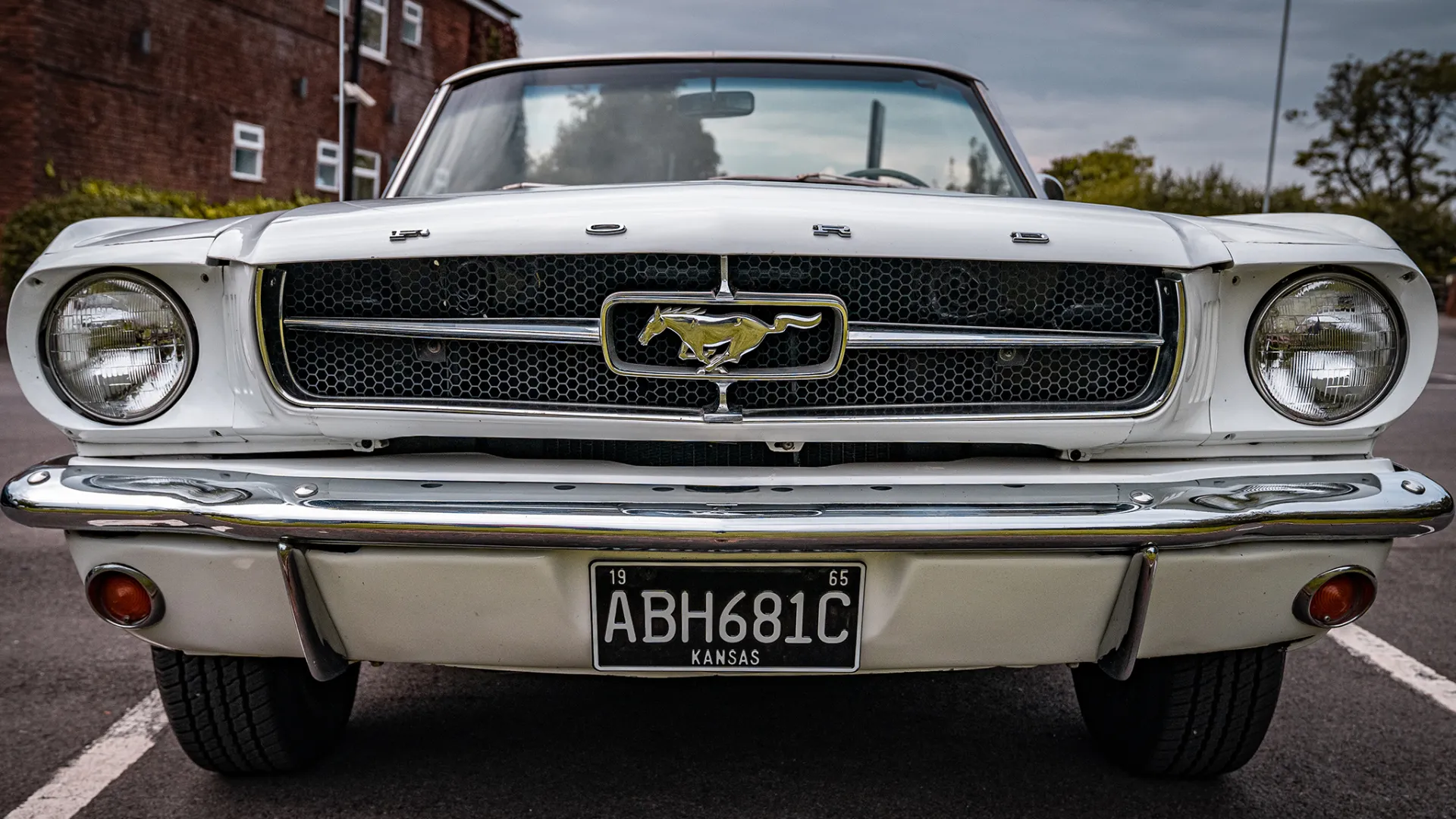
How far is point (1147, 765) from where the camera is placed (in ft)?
7.77

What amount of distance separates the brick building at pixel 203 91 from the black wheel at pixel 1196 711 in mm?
16184

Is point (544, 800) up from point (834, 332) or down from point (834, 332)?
down

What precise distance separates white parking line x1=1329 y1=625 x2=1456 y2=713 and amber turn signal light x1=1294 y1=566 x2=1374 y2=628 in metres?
0.91

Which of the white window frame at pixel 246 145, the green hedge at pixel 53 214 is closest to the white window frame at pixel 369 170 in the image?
the white window frame at pixel 246 145

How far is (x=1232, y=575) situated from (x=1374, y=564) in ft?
0.92

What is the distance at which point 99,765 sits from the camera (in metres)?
2.40

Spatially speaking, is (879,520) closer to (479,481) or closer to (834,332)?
(834,332)

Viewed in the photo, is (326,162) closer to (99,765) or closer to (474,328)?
(99,765)

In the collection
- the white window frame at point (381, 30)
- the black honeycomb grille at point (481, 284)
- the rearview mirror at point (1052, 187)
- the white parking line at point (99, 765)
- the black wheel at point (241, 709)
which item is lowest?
the white parking line at point (99, 765)

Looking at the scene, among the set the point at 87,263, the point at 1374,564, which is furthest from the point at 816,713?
the point at 87,263

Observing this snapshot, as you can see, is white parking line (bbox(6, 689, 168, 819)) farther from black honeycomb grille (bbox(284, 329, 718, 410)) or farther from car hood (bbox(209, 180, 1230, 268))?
car hood (bbox(209, 180, 1230, 268))

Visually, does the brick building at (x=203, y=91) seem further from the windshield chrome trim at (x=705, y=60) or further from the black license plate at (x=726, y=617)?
the black license plate at (x=726, y=617)

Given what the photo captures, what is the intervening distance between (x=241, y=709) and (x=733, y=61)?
215 cm

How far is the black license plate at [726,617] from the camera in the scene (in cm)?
184
